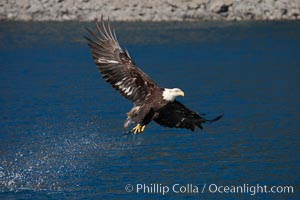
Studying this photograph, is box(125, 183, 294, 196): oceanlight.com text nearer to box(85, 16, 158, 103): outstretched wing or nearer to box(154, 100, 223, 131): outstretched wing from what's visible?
box(154, 100, 223, 131): outstretched wing

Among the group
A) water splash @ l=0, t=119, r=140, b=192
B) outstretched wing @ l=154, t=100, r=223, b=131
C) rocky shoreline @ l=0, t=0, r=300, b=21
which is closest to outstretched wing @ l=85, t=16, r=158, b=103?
outstretched wing @ l=154, t=100, r=223, b=131

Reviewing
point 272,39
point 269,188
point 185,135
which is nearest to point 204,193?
point 269,188

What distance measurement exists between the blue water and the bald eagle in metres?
4.62

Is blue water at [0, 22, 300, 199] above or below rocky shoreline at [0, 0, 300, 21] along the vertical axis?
below

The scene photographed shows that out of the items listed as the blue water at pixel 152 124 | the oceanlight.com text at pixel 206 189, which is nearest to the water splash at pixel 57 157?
the blue water at pixel 152 124

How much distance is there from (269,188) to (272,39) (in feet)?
107

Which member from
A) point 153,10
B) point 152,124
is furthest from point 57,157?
point 153,10

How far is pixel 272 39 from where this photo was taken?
56219mm

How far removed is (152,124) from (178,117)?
12.7m

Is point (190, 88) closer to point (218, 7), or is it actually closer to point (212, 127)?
point (212, 127)

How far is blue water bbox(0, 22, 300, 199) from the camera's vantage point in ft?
82.4

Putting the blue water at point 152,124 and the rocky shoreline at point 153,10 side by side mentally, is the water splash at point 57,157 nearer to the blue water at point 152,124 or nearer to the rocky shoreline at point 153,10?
the blue water at point 152,124

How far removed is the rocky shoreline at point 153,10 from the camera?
63.2 meters

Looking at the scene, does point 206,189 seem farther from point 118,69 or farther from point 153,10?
point 153,10
